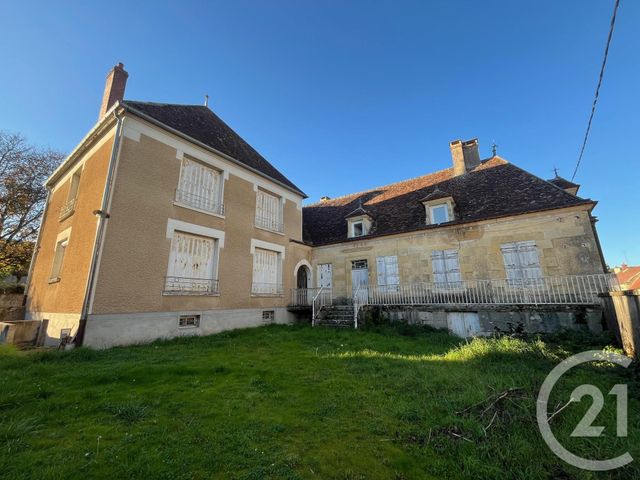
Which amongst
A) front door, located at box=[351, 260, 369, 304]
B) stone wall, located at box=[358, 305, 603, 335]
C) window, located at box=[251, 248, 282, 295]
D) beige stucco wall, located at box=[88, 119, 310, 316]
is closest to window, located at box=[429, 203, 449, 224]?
front door, located at box=[351, 260, 369, 304]

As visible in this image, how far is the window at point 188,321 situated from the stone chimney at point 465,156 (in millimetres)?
14204

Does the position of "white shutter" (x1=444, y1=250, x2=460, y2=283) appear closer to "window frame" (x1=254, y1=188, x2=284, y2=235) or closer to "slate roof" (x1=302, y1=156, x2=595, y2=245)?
"slate roof" (x1=302, y1=156, x2=595, y2=245)

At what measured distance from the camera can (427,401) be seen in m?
4.07

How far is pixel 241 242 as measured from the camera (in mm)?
11359

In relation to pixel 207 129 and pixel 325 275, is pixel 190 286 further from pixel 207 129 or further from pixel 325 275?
pixel 325 275

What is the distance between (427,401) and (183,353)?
5.79 meters

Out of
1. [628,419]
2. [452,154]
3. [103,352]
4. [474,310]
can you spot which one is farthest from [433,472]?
[452,154]

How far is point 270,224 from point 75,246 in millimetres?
7040

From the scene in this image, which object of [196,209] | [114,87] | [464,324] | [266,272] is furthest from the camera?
[266,272]

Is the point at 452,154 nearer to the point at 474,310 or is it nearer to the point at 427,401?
the point at 474,310

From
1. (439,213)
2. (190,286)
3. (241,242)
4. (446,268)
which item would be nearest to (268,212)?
(241,242)

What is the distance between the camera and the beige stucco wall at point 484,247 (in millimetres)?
9836

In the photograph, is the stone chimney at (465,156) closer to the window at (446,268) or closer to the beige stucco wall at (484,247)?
the beige stucco wall at (484,247)

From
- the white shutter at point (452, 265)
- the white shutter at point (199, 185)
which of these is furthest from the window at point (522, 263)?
the white shutter at point (199, 185)
